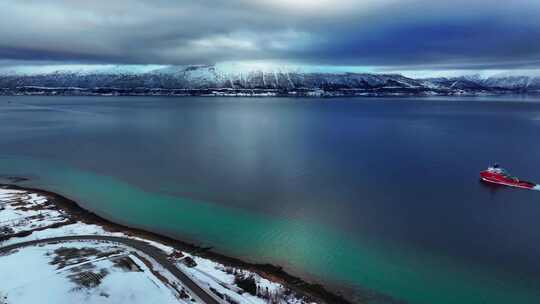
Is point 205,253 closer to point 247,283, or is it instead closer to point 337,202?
point 247,283

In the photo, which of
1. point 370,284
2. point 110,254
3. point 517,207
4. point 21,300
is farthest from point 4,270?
point 517,207

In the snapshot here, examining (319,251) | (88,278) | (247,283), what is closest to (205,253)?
(247,283)

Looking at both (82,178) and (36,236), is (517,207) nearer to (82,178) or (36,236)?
(36,236)

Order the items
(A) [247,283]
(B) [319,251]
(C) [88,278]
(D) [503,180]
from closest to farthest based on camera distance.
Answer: (A) [247,283] < (C) [88,278] < (B) [319,251] < (D) [503,180]

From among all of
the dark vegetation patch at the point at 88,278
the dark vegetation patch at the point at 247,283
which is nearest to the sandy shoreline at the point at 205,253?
the dark vegetation patch at the point at 247,283

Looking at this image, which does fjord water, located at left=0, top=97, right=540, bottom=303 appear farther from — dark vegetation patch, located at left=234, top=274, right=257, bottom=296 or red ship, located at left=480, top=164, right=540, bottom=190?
dark vegetation patch, located at left=234, top=274, right=257, bottom=296

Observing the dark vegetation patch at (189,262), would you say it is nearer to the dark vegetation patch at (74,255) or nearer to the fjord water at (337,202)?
the fjord water at (337,202)
